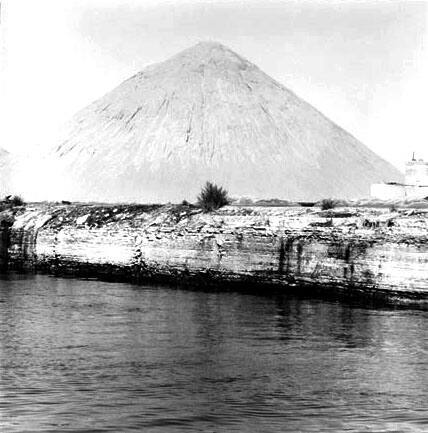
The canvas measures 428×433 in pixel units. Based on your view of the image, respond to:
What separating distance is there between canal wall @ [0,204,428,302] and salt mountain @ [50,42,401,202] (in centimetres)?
8021

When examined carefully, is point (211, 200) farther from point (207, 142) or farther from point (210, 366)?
point (207, 142)

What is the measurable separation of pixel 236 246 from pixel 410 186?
35695 mm

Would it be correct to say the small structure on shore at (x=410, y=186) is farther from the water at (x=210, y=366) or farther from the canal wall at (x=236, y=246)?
the water at (x=210, y=366)

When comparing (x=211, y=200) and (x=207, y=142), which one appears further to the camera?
(x=207, y=142)

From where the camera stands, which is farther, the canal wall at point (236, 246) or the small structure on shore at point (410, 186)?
the small structure on shore at point (410, 186)

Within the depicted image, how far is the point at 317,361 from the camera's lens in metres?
18.4

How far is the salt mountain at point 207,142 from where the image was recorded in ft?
418

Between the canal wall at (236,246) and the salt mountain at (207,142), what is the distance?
80.2 meters

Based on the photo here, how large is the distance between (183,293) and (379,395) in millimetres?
16344

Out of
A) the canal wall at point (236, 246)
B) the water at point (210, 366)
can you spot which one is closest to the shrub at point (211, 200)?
the canal wall at point (236, 246)

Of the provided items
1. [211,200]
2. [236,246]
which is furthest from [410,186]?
[236,246]

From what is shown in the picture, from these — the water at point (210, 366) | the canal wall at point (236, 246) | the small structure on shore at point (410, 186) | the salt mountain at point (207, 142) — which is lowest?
the water at point (210, 366)

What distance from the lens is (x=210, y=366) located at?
1778 cm

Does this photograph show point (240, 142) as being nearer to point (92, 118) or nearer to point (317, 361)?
point (92, 118)
